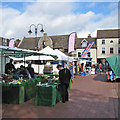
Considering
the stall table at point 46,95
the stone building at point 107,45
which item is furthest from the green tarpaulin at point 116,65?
the stone building at point 107,45

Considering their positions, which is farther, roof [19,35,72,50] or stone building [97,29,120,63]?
roof [19,35,72,50]

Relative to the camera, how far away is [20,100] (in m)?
6.47

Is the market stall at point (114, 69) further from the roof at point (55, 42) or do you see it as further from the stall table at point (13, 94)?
the roof at point (55, 42)

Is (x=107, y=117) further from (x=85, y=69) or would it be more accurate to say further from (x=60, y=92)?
(x=85, y=69)

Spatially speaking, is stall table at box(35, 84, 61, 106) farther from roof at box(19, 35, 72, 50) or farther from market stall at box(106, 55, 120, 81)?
roof at box(19, 35, 72, 50)

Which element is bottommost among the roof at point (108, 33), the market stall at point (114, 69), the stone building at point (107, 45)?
the market stall at point (114, 69)

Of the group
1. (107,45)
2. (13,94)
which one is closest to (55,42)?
(107,45)

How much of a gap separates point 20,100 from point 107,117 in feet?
11.6

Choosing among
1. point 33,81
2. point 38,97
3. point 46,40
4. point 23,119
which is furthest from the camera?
point 46,40

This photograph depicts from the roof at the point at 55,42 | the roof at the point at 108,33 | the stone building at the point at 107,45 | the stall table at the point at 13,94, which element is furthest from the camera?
the roof at the point at 55,42

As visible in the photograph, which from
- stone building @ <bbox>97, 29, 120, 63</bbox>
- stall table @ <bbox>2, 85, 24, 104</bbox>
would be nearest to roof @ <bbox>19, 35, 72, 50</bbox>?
stone building @ <bbox>97, 29, 120, 63</bbox>

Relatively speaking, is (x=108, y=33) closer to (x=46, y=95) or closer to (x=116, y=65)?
(x=116, y=65)

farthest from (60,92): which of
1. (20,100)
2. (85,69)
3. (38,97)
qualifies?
(85,69)

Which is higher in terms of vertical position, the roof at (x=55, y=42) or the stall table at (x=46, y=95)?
the roof at (x=55, y=42)
